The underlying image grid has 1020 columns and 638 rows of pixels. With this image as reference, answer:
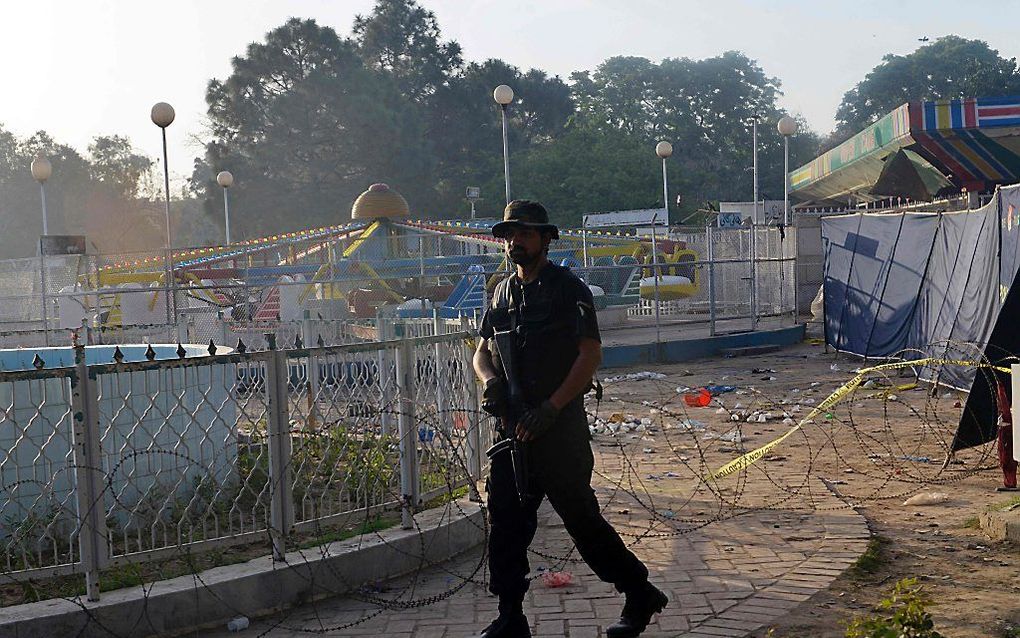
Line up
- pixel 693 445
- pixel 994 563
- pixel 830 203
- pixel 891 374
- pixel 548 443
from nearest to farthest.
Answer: pixel 548 443 < pixel 994 563 < pixel 693 445 < pixel 891 374 < pixel 830 203

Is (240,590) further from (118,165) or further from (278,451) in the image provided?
(118,165)

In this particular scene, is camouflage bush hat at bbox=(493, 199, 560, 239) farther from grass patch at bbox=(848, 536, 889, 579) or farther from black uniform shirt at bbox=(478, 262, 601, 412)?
grass patch at bbox=(848, 536, 889, 579)

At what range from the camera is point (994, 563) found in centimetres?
617

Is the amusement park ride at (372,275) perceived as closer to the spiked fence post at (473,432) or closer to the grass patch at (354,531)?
the spiked fence post at (473,432)

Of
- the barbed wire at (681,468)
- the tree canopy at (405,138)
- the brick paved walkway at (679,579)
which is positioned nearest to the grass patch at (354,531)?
the barbed wire at (681,468)

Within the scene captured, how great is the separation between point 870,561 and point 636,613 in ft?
6.20

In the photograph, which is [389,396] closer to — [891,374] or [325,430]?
[325,430]

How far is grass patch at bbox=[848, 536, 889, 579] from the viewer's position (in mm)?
6070

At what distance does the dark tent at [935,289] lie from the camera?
379 inches

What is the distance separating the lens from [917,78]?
8469 cm

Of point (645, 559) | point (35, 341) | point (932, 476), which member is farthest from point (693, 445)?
point (35, 341)

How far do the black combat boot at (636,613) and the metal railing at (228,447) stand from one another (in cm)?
169

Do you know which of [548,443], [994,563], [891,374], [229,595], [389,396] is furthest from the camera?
[891,374]

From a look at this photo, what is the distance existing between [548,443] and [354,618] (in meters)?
1.54
